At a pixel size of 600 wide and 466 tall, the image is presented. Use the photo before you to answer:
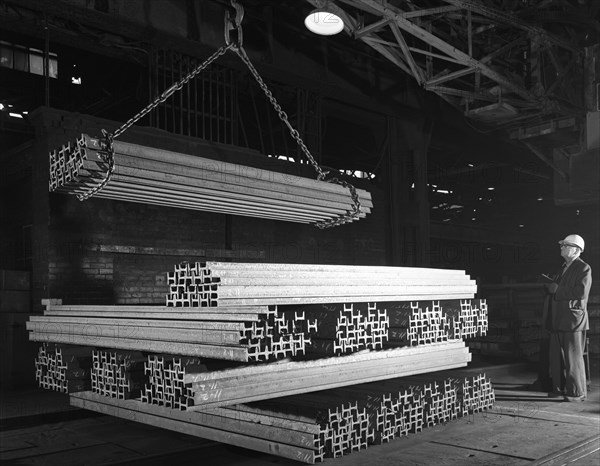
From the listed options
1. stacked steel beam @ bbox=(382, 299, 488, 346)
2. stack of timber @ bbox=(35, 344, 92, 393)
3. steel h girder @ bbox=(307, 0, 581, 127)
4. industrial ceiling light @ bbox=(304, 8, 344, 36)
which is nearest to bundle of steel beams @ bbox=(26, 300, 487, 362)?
stacked steel beam @ bbox=(382, 299, 488, 346)

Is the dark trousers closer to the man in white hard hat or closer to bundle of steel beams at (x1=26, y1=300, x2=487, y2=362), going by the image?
the man in white hard hat

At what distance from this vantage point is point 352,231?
453 inches

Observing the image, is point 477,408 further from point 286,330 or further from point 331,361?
point 286,330

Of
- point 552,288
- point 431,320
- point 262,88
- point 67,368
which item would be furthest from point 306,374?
point 552,288

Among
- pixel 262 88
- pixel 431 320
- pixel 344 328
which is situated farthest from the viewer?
pixel 262 88

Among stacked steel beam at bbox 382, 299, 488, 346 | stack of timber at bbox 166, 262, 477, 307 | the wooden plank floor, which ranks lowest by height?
the wooden plank floor

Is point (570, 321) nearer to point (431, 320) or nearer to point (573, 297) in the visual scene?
point (573, 297)

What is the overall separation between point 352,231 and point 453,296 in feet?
20.9

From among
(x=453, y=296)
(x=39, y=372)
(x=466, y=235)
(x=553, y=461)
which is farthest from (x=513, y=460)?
(x=466, y=235)

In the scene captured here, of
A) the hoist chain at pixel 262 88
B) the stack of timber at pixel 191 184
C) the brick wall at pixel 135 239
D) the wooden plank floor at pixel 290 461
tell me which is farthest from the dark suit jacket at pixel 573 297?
the brick wall at pixel 135 239

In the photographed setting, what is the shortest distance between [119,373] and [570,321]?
6.18 m

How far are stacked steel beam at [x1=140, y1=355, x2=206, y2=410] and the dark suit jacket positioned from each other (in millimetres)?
5948

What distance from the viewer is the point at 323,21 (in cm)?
802

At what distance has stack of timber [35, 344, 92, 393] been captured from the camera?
14.3ft
